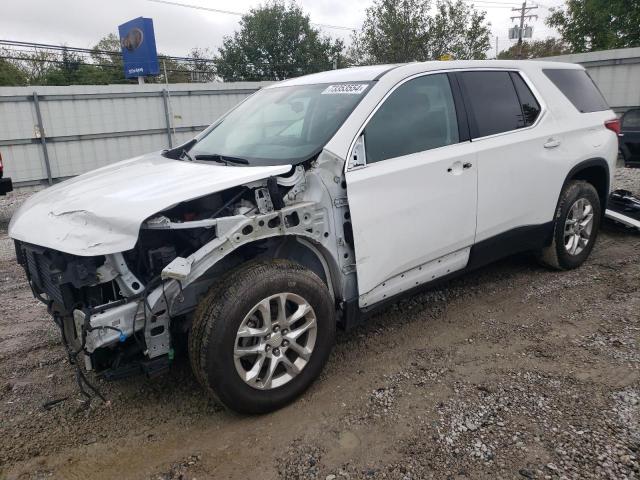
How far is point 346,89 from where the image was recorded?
132 inches

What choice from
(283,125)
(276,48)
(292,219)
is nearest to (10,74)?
(276,48)

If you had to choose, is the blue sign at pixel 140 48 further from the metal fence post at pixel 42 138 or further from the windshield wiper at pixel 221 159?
the windshield wiper at pixel 221 159

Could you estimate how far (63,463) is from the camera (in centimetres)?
249

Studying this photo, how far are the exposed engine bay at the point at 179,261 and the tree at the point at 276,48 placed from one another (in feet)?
110

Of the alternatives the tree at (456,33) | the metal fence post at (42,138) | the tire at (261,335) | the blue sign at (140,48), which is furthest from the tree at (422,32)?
the tire at (261,335)

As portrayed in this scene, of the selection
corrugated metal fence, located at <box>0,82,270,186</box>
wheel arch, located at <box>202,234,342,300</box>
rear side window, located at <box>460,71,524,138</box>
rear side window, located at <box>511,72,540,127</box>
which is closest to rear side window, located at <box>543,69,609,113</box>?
rear side window, located at <box>511,72,540,127</box>

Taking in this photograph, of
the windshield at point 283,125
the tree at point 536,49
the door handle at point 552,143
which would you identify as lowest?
the door handle at point 552,143

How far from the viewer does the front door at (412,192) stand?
301cm

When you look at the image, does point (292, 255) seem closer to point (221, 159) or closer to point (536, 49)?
point (221, 159)

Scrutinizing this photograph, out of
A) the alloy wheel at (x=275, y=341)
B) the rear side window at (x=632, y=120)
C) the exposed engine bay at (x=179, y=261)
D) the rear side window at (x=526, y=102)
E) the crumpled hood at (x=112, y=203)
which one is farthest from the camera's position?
the rear side window at (x=632, y=120)

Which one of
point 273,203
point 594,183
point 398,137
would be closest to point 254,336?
point 273,203

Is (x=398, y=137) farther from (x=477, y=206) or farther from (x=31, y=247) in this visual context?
(x=31, y=247)

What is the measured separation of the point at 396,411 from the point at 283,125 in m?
2.03

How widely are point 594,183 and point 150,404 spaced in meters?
4.39
